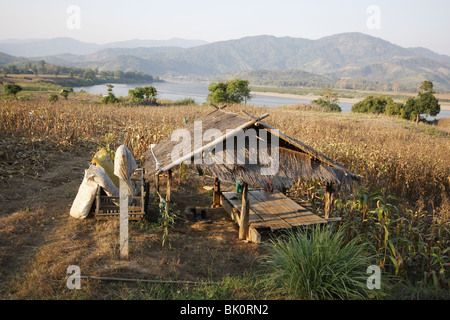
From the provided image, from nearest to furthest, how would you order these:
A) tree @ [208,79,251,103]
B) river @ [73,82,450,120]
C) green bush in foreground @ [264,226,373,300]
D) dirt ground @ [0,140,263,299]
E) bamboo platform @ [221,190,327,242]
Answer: green bush in foreground @ [264,226,373,300] < dirt ground @ [0,140,263,299] < bamboo platform @ [221,190,327,242] < tree @ [208,79,251,103] < river @ [73,82,450,120]

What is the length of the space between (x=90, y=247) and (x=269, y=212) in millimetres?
3783

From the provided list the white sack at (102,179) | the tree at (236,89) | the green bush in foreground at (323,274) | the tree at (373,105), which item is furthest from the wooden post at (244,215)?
the tree at (373,105)

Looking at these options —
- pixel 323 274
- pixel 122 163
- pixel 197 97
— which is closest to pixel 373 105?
pixel 197 97

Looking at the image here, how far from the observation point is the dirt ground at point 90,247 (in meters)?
4.75

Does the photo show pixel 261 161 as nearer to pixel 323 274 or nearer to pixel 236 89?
pixel 323 274

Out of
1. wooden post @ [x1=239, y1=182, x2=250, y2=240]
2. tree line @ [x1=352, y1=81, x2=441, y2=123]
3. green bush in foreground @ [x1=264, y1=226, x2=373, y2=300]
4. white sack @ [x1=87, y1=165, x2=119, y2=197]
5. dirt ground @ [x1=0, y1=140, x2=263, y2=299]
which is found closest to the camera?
green bush in foreground @ [x1=264, y1=226, x2=373, y2=300]

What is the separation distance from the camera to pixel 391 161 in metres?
10.5

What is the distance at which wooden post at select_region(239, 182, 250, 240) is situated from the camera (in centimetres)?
620

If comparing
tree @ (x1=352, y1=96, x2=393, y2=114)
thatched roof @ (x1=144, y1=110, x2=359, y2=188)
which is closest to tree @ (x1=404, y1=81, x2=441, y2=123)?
tree @ (x1=352, y1=96, x2=393, y2=114)

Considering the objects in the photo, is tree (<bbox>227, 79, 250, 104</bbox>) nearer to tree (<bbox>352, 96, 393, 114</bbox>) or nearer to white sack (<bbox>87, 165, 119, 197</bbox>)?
tree (<bbox>352, 96, 393, 114</bbox>)

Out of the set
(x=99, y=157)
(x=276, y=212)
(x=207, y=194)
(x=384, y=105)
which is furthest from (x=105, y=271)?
(x=384, y=105)

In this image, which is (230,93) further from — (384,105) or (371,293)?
(371,293)

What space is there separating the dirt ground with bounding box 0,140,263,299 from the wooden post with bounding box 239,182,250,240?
201 millimetres

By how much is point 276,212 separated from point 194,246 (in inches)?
82.1
